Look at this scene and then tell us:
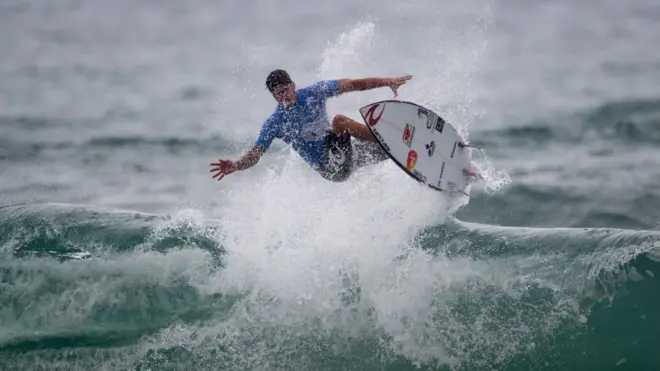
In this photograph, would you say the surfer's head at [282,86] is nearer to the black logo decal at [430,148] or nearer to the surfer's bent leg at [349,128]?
the surfer's bent leg at [349,128]

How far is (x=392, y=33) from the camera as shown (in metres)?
17.3

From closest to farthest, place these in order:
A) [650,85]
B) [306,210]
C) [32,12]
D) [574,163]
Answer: [306,210] → [574,163] → [650,85] → [32,12]

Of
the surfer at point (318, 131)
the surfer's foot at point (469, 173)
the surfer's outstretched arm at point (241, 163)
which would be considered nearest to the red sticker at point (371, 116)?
the surfer at point (318, 131)

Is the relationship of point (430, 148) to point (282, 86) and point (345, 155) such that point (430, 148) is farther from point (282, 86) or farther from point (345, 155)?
point (282, 86)

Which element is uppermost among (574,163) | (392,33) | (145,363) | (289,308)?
(392,33)

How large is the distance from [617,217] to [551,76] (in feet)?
17.4

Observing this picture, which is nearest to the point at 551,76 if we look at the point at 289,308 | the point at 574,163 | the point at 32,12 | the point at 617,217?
the point at 574,163

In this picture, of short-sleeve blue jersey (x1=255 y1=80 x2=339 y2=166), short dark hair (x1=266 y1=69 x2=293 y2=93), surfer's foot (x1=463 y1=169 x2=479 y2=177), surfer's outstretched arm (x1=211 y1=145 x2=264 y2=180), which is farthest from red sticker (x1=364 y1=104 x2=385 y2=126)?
surfer's foot (x1=463 y1=169 x2=479 y2=177)

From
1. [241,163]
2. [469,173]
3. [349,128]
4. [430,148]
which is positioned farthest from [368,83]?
[469,173]

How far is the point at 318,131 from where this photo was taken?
7.86m

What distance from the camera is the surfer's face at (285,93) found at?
7.55 metres

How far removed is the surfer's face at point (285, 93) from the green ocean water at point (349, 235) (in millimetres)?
1332

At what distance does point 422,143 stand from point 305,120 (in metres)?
1.20

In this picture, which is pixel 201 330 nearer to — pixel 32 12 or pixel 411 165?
pixel 411 165
